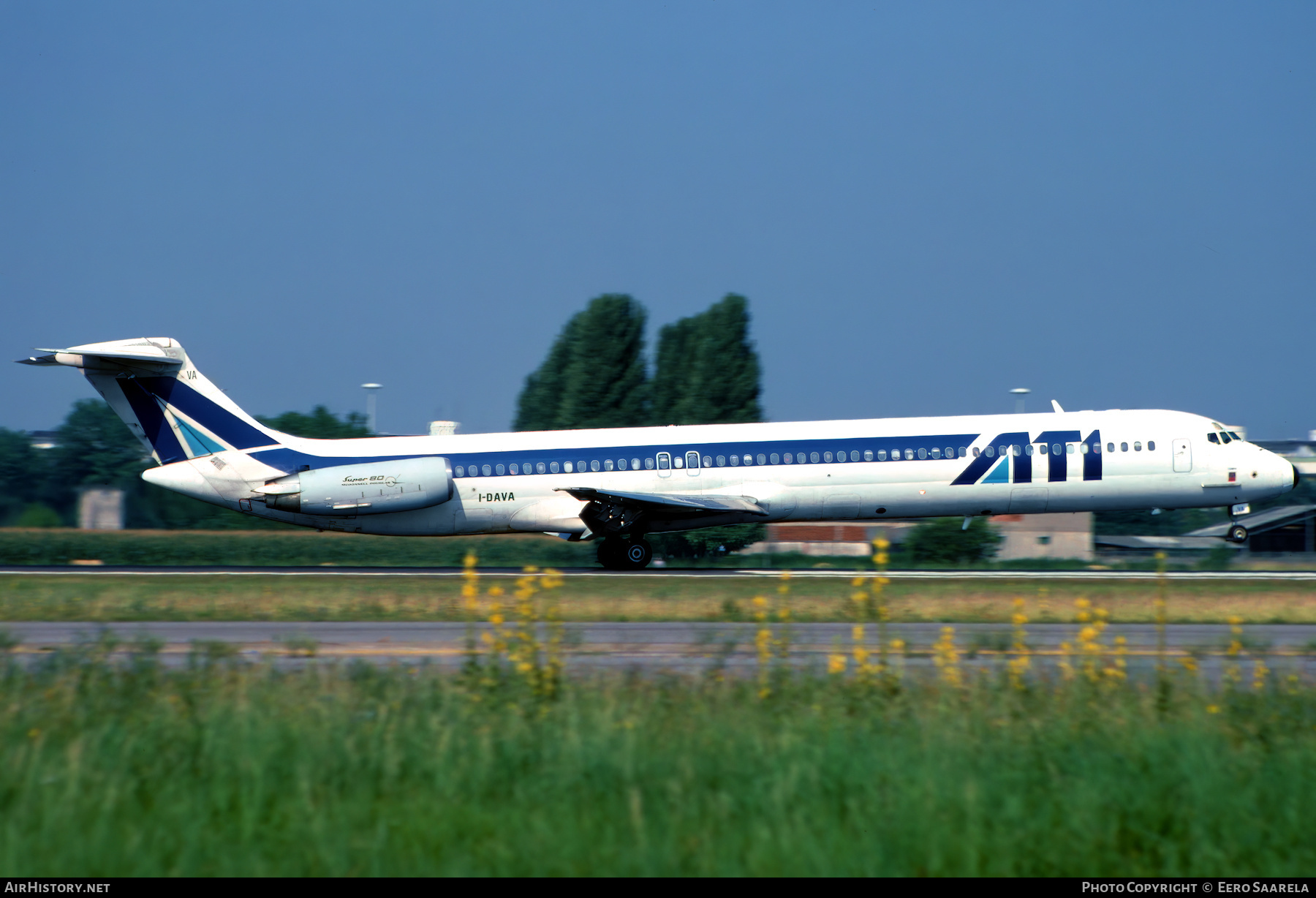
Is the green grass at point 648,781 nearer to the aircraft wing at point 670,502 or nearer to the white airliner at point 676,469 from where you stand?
the aircraft wing at point 670,502

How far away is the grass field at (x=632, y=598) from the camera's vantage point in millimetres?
17375

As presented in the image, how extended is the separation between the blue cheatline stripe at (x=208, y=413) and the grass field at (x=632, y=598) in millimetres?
3405

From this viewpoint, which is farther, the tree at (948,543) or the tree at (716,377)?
the tree at (716,377)

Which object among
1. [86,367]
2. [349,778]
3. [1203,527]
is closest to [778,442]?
[86,367]

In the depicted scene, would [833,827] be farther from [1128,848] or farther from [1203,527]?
A: [1203,527]

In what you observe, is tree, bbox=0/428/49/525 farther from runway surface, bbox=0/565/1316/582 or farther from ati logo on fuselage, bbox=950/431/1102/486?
ati logo on fuselage, bbox=950/431/1102/486

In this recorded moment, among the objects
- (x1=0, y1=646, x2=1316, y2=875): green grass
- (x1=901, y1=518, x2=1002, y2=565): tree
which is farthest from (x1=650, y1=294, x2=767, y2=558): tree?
(x1=0, y1=646, x2=1316, y2=875): green grass

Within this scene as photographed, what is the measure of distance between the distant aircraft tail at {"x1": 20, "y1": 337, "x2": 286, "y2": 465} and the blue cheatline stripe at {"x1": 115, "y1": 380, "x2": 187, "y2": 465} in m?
0.02

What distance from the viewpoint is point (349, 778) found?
675cm

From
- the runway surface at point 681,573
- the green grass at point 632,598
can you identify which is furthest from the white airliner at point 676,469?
the green grass at point 632,598

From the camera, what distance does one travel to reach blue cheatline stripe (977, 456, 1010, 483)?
81.9 feet

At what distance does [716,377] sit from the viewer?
54.9 m

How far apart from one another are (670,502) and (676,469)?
3.96 feet
